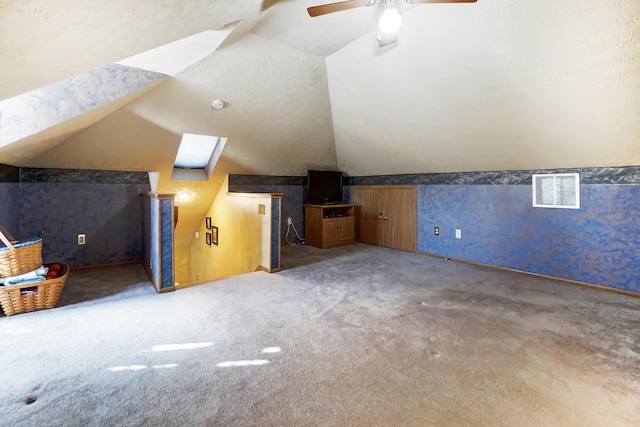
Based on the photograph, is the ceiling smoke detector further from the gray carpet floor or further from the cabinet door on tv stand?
the cabinet door on tv stand

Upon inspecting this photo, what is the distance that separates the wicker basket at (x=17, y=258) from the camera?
2678 mm

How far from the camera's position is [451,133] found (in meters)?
4.01

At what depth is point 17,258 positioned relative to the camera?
2.73 metres

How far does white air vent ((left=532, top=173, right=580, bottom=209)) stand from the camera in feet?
11.9

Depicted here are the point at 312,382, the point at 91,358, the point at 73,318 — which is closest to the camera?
the point at 312,382

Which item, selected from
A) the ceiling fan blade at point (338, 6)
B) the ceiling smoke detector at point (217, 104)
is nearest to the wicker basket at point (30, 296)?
the ceiling smoke detector at point (217, 104)

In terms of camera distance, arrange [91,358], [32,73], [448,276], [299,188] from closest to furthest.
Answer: [32,73] < [91,358] < [448,276] < [299,188]

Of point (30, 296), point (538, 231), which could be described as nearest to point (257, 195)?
point (30, 296)

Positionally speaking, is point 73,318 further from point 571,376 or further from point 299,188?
point 299,188

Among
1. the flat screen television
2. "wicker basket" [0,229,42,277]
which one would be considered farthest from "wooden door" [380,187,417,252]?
"wicker basket" [0,229,42,277]

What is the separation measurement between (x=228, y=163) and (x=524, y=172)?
428cm

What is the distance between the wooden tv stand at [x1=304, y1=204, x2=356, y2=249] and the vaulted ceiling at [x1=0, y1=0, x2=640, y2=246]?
4.73 feet

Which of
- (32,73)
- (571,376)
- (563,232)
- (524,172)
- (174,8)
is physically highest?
(174,8)

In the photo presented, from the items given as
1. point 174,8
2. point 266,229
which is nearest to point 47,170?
point 266,229
